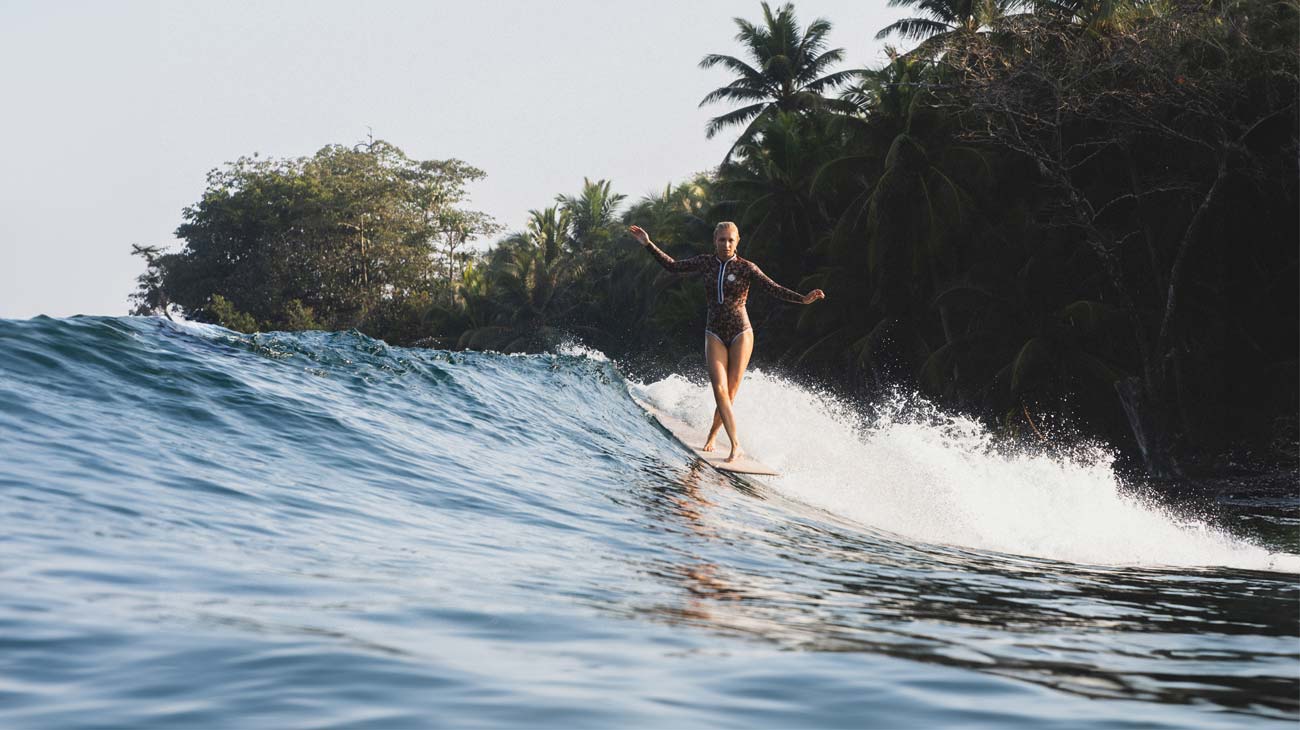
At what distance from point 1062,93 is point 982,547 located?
53.9 ft

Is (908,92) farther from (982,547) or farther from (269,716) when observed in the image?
(269,716)

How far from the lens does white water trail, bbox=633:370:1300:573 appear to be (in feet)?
22.8

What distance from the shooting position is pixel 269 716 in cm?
220

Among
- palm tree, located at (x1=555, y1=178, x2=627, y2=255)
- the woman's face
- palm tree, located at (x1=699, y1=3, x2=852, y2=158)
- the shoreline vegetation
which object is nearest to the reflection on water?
the woman's face

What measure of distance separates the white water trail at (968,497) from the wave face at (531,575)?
5 cm

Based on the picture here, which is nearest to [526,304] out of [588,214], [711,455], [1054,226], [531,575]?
[588,214]

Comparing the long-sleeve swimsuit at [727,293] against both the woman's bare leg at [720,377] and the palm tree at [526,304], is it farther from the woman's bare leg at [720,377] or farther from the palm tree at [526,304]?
the palm tree at [526,304]

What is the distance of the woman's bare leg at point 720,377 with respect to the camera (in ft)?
28.5

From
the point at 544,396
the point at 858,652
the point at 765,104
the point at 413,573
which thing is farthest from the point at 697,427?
the point at 765,104

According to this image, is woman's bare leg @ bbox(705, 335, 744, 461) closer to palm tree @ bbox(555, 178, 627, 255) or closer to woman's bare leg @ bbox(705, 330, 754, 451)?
woman's bare leg @ bbox(705, 330, 754, 451)

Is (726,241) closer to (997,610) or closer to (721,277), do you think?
(721,277)

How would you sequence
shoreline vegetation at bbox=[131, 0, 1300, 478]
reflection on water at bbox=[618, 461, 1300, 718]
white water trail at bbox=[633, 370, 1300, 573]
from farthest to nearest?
shoreline vegetation at bbox=[131, 0, 1300, 478] < white water trail at bbox=[633, 370, 1300, 573] < reflection on water at bbox=[618, 461, 1300, 718]

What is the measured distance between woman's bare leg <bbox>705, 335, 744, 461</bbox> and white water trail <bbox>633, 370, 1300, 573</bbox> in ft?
1.91

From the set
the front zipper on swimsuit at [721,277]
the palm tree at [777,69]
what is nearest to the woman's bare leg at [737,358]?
the front zipper on swimsuit at [721,277]
